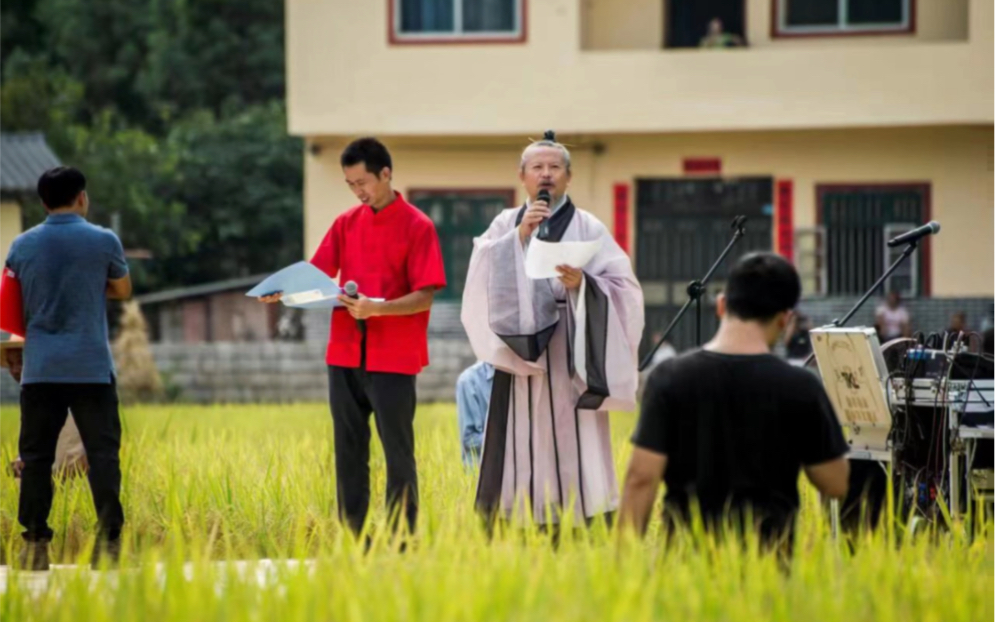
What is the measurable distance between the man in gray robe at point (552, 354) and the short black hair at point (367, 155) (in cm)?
74

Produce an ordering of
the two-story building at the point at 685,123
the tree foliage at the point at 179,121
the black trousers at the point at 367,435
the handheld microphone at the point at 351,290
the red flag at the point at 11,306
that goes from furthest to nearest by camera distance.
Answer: the tree foliage at the point at 179,121 < the two-story building at the point at 685,123 < the red flag at the point at 11,306 < the black trousers at the point at 367,435 < the handheld microphone at the point at 351,290

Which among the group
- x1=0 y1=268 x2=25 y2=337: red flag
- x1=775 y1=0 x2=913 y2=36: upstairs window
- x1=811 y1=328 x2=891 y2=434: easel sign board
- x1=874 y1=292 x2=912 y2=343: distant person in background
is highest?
x1=775 y1=0 x2=913 y2=36: upstairs window

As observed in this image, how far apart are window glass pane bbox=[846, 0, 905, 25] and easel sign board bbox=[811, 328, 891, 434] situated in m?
16.9

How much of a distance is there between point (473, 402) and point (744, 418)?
4802 millimetres

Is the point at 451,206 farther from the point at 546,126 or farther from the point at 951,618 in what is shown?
the point at 951,618

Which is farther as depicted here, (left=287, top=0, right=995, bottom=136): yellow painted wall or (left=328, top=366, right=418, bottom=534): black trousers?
(left=287, top=0, right=995, bottom=136): yellow painted wall

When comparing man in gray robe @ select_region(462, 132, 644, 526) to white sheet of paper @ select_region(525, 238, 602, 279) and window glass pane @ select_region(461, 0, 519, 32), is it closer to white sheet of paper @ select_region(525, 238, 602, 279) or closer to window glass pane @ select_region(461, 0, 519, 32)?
white sheet of paper @ select_region(525, 238, 602, 279)

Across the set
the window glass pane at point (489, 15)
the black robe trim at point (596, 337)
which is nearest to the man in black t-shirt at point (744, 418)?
the black robe trim at point (596, 337)

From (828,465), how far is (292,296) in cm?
314

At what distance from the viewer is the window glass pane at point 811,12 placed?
2477cm

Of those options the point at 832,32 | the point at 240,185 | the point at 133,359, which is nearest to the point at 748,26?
the point at 832,32

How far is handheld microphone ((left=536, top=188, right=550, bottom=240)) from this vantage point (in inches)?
313

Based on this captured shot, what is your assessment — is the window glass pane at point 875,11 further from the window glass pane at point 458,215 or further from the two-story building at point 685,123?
the window glass pane at point 458,215

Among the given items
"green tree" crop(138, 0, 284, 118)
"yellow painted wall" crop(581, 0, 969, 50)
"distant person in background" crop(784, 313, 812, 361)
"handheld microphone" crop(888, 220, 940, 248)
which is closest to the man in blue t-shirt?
"handheld microphone" crop(888, 220, 940, 248)
